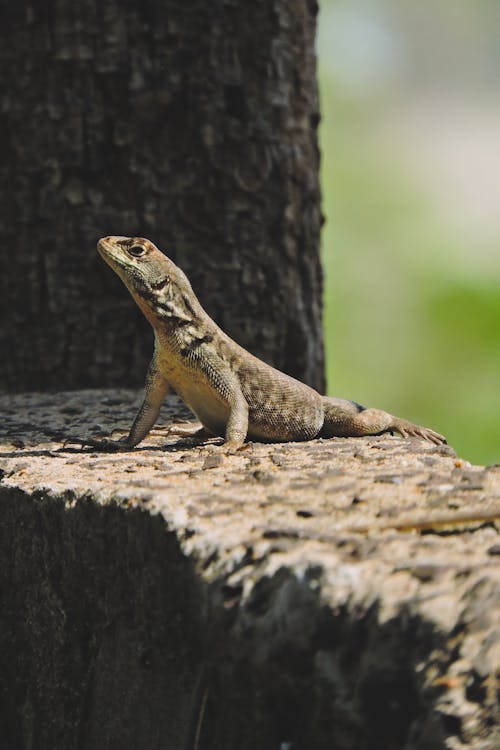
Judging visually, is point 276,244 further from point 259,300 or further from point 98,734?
point 98,734

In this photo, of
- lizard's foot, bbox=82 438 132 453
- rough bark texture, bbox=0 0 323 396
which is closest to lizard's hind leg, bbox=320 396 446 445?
lizard's foot, bbox=82 438 132 453

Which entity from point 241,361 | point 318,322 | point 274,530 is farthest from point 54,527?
point 318,322

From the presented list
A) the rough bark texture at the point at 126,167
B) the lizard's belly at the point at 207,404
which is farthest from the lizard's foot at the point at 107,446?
the rough bark texture at the point at 126,167

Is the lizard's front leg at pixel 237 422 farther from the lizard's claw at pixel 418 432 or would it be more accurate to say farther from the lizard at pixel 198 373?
the lizard's claw at pixel 418 432

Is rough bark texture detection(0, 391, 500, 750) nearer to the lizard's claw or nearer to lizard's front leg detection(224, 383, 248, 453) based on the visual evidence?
lizard's front leg detection(224, 383, 248, 453)

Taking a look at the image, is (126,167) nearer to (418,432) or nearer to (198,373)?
(198,373)

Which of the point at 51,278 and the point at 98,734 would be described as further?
the point at 51,278

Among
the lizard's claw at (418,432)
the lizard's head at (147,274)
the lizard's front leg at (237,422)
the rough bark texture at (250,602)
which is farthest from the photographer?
the lizard's claw at (418,432)
